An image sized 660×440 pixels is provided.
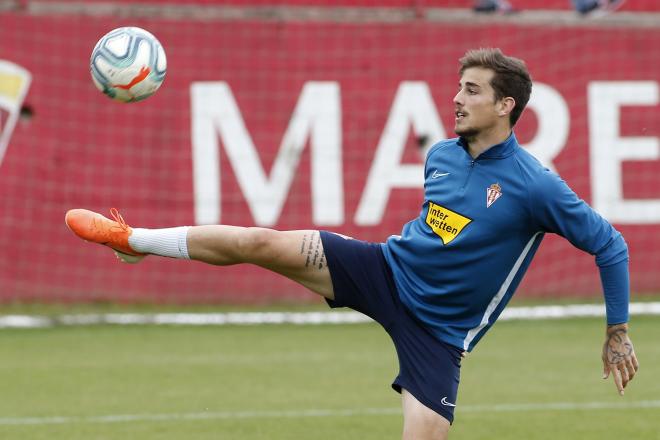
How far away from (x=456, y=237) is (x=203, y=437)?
2.57 metres

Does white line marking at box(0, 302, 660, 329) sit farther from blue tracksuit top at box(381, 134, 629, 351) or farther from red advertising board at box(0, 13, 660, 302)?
blue tracksuit top at box(381, 134, 629, 351)

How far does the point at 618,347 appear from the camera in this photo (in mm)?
6785

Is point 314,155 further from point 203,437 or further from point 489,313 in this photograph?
point 489,313

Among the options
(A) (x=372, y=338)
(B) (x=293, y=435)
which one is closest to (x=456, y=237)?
(B) (x=293, y=435)

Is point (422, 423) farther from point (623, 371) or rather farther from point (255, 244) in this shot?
point (255, 244)

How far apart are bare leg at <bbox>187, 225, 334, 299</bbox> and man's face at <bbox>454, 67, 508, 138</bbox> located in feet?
3.35

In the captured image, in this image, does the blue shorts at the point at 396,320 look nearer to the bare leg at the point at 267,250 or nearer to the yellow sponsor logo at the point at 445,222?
the bare leg at the point at 267,250

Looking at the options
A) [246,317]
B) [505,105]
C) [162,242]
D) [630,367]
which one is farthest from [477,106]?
[246,317]

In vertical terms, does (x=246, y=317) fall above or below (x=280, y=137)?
below

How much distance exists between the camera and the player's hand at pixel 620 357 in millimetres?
6770

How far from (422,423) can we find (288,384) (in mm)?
3786

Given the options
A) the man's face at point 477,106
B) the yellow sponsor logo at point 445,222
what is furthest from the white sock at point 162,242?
the man's face at point 477,106

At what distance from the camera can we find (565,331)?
1323cm

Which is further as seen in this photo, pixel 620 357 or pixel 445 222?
pixel 445 222
